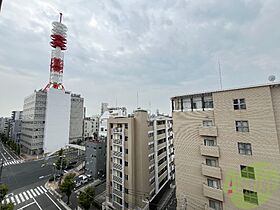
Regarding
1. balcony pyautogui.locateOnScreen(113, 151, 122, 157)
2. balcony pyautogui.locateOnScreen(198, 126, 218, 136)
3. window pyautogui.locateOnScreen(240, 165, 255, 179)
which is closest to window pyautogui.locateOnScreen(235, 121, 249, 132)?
balcony pyautogui.locateOnScreen(198, 126, 218, 136)

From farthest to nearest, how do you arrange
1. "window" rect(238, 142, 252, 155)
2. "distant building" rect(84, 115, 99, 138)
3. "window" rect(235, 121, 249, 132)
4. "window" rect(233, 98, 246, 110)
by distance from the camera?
"distant building" rect(84, 115, 99, 138)
"window" rect(233, 98, 246, 110)
"window" rect(235, 121, 249, 132)
"window" rect(238, 142, 252, 155)

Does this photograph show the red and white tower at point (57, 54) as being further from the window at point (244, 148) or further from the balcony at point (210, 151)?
the window at point (244, 148)

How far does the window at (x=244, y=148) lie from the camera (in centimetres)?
1087

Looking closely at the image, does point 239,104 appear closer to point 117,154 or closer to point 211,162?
point 211,162

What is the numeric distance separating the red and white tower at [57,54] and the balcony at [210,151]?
47.2 meters

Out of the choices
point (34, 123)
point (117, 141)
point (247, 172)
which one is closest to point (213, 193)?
point (247, 172)

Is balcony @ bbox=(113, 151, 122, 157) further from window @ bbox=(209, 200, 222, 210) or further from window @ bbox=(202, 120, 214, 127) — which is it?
window @ bbox=(202, 120, 214, 127)

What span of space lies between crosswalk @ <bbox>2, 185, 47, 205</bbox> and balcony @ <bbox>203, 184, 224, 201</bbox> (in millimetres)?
24095

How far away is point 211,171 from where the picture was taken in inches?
474

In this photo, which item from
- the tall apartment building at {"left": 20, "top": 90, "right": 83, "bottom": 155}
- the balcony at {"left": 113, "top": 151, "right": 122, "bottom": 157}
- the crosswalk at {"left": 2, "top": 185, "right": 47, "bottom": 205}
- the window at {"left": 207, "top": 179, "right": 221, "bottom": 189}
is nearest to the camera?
the window at {"left": 207, "top": 179, "right": 221, "bottom": 189}

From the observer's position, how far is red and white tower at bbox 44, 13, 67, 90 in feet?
152

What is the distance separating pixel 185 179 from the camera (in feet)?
44.1

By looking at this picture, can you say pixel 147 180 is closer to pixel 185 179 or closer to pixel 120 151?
pixel 120 151

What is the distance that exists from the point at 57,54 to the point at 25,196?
125 feet
